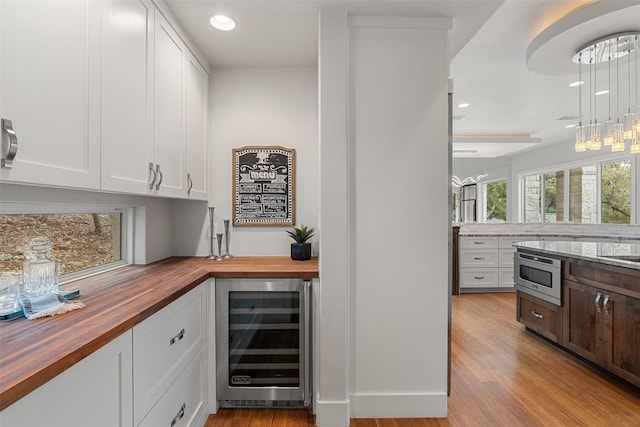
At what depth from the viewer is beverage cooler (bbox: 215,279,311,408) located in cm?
207

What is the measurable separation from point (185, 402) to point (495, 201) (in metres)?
8.17

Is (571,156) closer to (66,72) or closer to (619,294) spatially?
(619,294)

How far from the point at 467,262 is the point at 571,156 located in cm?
319

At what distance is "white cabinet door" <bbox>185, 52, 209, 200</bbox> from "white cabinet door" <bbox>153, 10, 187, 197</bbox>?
10 centimetres

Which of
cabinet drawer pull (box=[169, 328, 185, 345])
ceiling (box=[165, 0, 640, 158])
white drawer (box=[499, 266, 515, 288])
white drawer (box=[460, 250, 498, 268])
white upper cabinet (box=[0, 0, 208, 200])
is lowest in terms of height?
white drawer (box=[499, 266, 515, 288])

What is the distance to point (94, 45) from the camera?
1308 mm

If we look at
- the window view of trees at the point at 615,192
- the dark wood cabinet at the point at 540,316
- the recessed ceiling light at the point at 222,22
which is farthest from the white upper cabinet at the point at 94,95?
the window view of trees at the point at 615,192

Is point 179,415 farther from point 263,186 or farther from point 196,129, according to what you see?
point 196,129

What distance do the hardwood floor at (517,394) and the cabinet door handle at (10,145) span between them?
5.73 ft

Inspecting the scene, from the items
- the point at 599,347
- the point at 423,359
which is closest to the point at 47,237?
the point at 423,359

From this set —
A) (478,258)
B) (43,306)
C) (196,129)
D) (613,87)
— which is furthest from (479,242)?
(43,306)

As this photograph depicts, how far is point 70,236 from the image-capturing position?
1768 mm

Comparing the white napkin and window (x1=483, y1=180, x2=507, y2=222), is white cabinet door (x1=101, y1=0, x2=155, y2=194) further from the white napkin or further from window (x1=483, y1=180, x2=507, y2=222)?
window (x1=483, y1=180, x2=507, y2=222)

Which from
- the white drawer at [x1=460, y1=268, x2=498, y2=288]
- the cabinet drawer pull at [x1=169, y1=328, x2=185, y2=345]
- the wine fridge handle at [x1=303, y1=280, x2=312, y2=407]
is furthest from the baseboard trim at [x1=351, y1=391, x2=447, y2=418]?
the white drawer at [x1=460, y1=268, x2=498, y2=288]
